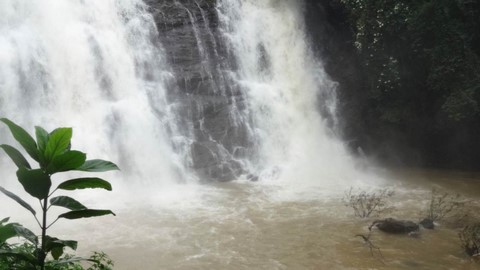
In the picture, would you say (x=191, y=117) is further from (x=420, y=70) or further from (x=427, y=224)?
(x=420, y=70)

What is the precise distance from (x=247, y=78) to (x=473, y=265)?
10387 millimetres

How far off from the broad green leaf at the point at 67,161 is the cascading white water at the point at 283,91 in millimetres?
11347

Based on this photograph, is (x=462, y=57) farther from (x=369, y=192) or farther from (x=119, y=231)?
(x=119, y=231)

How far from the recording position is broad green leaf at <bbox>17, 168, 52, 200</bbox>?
192 centimetres

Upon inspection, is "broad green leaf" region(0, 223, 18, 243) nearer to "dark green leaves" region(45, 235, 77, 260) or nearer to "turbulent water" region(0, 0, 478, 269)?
"dark green leaves" region(45, 235, 77, 260)

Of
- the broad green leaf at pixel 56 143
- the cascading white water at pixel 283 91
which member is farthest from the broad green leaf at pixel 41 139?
the cascading white water at pixel 283 91

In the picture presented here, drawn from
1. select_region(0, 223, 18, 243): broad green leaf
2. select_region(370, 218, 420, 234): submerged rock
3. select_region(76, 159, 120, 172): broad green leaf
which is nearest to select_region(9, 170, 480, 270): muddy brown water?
select_region(370, 218, 420, 234): submerged rock

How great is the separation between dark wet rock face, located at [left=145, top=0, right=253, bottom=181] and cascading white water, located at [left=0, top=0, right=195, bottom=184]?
0.43m

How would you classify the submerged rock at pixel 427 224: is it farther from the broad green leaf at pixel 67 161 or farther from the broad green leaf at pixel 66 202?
the broad green leaf at pixel 67 161

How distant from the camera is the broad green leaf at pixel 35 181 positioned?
192 centimetres

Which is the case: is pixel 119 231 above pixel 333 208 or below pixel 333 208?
below

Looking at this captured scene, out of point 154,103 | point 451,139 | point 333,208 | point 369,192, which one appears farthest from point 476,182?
point 154,103

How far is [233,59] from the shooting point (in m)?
15.7

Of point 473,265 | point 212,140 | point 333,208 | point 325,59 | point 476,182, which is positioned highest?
point 325,59
